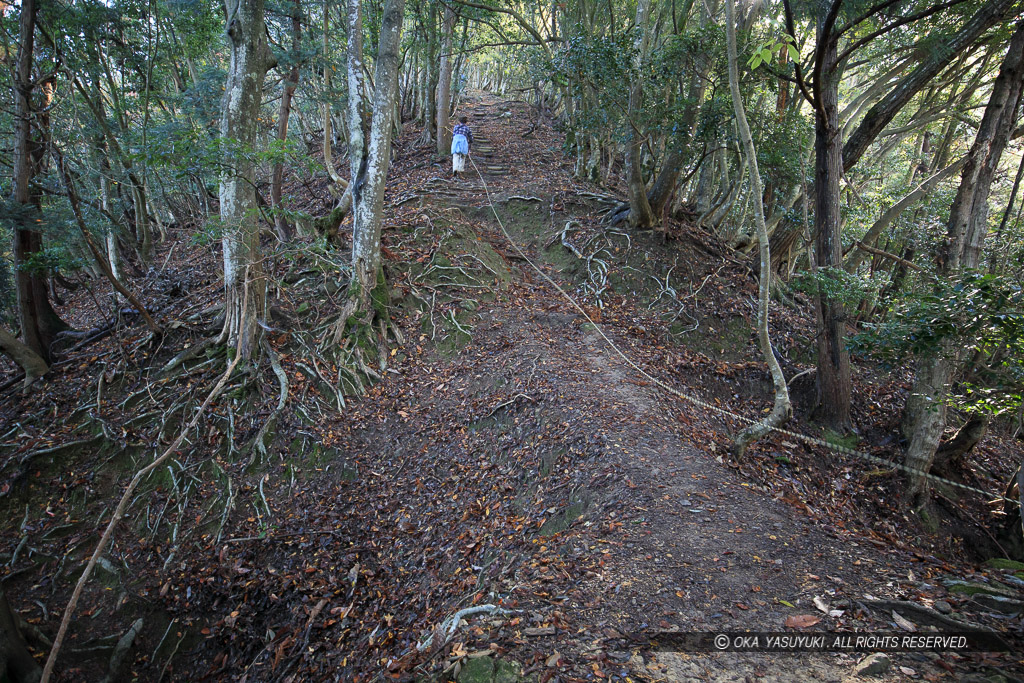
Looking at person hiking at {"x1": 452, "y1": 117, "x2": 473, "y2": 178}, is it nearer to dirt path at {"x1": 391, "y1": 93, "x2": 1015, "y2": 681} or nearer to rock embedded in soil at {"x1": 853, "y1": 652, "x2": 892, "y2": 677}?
dirt path at {"x1": 391, "y1": 93, "x2": 1015, "y2": 681}

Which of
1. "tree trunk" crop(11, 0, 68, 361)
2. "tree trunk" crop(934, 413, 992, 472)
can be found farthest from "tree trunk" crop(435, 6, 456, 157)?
"tree trunk" crop(934, 413, 992, 472)

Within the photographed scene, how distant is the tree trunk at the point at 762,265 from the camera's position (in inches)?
189

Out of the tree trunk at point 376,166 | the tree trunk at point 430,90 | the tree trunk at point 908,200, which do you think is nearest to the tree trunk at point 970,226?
the tree trunk at point 908,200

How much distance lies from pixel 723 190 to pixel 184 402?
11.2 m

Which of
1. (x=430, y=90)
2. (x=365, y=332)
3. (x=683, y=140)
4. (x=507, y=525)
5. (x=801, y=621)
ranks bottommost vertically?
(x=507, y=525)

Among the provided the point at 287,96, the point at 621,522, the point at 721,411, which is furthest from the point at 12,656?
the point at 287,96

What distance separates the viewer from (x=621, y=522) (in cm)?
448

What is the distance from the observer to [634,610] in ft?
11.6

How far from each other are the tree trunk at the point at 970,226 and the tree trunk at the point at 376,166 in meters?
7.78

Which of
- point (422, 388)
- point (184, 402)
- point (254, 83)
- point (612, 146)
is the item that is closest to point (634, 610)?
point (422, 388)

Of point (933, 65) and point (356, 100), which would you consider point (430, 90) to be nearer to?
point (356, 100)

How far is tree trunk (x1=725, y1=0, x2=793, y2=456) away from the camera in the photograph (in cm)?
480

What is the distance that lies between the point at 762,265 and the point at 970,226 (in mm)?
3442

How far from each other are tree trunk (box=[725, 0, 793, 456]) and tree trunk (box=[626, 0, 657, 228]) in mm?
4197
